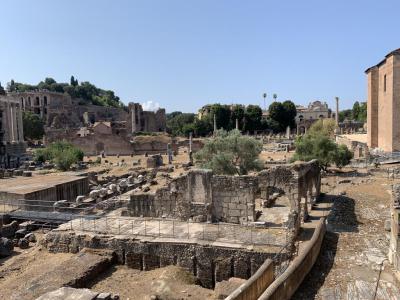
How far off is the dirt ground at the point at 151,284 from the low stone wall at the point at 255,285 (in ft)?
6.29

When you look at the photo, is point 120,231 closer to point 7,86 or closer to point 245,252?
point 245,252

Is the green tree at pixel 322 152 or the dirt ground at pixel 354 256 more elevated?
the green tree at pixel 322 152

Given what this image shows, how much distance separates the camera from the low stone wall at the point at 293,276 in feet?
28.4

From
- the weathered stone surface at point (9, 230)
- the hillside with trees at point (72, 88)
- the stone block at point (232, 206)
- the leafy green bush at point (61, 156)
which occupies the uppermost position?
the hillside with trees at point (72, 88)

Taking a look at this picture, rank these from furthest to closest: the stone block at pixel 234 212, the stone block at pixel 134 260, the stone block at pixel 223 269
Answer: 1. the stone block at pixel 234 212
2. the stone block at pixel 134 260
3. the stone block at pixel 223 269

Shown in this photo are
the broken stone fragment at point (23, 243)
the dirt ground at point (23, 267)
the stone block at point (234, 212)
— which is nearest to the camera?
the dirt ground at point (23, 267)

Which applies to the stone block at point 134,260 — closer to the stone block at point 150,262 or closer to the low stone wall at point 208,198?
the stone block at point 150,262

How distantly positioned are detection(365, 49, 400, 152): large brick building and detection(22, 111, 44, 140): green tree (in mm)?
65832

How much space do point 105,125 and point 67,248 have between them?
202ft

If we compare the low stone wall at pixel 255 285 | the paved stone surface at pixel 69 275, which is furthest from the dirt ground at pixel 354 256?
the paved stone surface at pixel 69 275

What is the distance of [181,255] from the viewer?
45.3 feet

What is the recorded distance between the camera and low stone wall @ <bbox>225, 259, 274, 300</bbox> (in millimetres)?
8648

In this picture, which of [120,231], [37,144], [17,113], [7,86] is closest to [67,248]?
[120,231]

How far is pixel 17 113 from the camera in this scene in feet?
208
